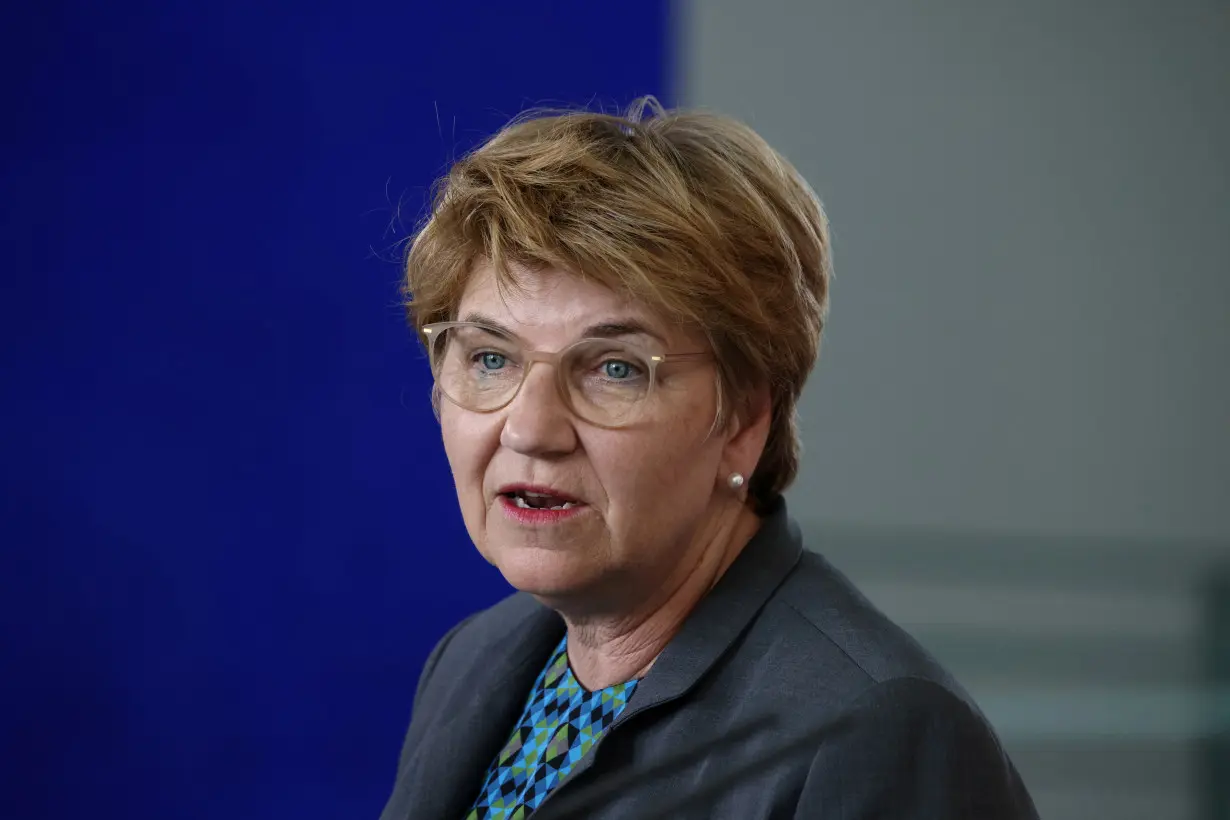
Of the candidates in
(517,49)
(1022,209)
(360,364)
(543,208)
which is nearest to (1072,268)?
(1022,209)

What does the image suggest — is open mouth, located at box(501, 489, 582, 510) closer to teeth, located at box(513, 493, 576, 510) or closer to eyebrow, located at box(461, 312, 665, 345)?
teeth, located at box(513, 493, 576, 510)

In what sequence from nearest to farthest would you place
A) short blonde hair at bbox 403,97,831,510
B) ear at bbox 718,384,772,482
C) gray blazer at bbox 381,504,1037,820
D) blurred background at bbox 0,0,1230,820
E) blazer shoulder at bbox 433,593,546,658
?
gray blazer at bbox 381,504,1037,820, short blonde hair at bbox 403,97,831,510, ear at bbox 718,384,772,482, blazer shoulder at bbox 433,593,546,658, blurred background at bbox 0,0,1230,820

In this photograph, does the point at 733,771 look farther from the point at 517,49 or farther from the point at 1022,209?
the point at 1022,209

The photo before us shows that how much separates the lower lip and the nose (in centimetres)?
6

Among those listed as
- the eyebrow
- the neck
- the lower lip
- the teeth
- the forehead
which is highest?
the forehead

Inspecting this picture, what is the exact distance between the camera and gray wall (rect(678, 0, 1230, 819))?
3248 millimetres

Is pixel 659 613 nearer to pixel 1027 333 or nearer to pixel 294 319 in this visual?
pixel 294 319

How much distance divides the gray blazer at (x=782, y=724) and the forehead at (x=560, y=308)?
0.27 m

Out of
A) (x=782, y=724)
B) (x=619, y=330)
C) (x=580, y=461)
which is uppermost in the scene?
(x=619, y=330)

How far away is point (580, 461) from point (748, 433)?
20 centimetres

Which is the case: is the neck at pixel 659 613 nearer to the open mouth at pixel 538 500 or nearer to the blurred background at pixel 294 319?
the open mouth at pixel 538 500

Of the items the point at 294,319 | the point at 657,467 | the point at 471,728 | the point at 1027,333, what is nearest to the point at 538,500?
the point at 657,467

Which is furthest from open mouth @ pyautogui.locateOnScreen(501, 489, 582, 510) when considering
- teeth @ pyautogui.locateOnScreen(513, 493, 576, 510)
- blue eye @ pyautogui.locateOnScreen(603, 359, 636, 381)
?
blue eye @ pyautogui.locateOnScreen(603, 359, 636, 381)

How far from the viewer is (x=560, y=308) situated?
3.73 feet
